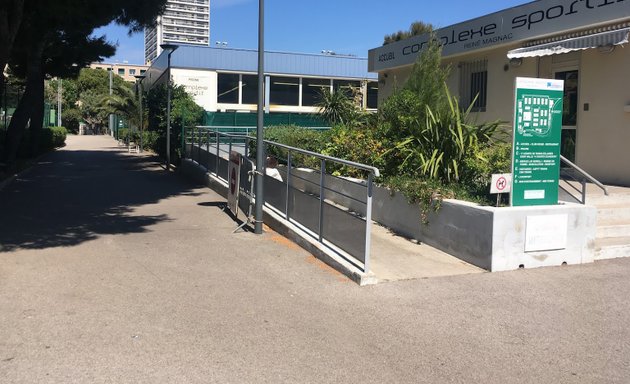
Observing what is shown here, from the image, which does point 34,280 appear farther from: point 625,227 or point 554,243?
point 625,227

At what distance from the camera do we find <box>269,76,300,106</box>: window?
125ft

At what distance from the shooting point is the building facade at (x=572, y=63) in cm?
1160

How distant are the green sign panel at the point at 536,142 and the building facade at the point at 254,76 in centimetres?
2628

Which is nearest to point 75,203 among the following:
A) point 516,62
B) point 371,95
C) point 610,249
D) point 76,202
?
point 76,202

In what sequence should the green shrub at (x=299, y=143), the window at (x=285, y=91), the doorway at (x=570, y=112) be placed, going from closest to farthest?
the green shrub at (x=299, y=143) < the doorway at (x=570, y=112) < the window at (x=285, y=91)

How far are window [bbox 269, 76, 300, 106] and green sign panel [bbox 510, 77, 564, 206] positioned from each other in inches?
1228

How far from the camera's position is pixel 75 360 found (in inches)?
172

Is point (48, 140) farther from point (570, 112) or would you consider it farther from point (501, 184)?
point (501, 184)

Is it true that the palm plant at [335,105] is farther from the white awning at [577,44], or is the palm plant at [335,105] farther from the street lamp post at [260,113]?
the street lamp post at [260,113]

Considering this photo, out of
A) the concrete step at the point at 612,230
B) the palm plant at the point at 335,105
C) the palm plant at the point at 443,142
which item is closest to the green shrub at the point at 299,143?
the palm plant at the point at 443,142

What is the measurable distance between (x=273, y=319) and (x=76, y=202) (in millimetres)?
8739

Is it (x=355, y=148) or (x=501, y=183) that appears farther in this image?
(x=355, y=148)

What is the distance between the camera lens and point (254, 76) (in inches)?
1474

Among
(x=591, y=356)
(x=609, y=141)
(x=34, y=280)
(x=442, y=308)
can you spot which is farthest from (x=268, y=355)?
(x=609, y=141)
